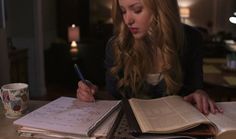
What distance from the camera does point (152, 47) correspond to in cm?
140

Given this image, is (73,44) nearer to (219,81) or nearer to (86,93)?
(219,81)

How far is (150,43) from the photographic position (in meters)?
1.40

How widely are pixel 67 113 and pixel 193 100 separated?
A: 391 mm

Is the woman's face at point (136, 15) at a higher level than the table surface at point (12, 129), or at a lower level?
higher

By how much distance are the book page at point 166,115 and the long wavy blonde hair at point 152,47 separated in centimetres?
31

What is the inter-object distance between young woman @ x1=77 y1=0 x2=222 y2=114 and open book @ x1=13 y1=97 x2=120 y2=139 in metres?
0.17

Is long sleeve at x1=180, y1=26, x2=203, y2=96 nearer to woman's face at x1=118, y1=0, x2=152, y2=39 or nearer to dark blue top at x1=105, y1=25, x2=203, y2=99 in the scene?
dark blue top at x1=105, y1=25, x2=203, y2=99

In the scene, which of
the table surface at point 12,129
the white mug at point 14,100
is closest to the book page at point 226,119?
the table surface at point 12,129

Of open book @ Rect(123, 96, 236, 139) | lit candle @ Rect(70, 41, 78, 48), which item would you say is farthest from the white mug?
lit candle @ Rect(70, 41, 78, 48)

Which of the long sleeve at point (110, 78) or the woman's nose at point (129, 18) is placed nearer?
the woman's nose at point (129, 18)

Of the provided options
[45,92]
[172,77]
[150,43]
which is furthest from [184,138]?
[45,92]

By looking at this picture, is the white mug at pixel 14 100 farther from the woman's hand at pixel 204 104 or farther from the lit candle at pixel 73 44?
the lit candle at pixel 73 44

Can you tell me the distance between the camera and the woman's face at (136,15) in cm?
120

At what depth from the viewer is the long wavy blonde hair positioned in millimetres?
1272
